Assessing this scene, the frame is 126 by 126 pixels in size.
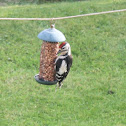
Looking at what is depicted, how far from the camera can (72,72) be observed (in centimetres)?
742

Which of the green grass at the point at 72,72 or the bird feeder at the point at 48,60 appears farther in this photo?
the green grass at the point at 72,72

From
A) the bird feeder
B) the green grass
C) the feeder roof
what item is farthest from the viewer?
the green grass

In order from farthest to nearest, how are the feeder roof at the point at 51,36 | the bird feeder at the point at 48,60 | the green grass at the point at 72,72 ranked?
the green grass at the point at 72,72, the bird feeder at the point at 48,60, the feeder roof at the point at 51,36

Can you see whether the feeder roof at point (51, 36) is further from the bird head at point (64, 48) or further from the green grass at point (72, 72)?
the green grass at point (72, 72)

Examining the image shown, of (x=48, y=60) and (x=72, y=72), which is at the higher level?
(x=48, y=60)

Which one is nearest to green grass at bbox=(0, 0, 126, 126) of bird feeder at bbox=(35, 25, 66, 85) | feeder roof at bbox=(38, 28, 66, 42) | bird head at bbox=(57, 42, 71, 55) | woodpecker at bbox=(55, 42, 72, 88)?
bird feeder at bbox=(35, 25, 66, 85)

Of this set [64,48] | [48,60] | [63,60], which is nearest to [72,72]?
[48,60]

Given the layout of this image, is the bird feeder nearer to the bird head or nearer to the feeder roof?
the feeder roof

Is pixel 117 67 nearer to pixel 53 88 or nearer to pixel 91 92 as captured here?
pixel 91 92

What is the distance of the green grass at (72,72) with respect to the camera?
5.84 metres

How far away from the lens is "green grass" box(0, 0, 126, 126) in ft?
19.2

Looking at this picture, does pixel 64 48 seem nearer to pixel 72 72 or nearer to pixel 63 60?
pixel 63 60

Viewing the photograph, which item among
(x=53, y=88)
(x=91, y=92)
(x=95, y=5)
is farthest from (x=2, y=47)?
(x=95, y=5)

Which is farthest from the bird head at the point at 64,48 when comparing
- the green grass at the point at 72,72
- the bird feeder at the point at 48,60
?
the green grass at the point at 72,72
